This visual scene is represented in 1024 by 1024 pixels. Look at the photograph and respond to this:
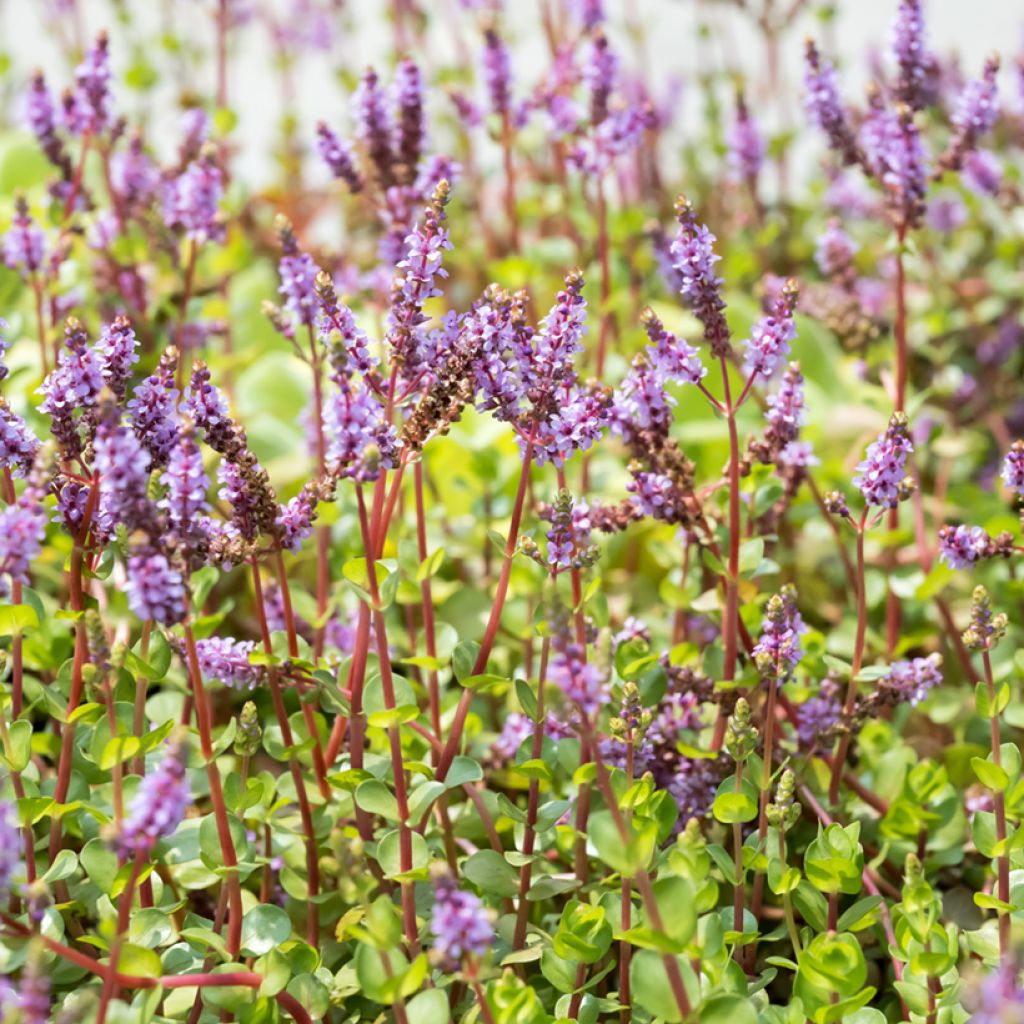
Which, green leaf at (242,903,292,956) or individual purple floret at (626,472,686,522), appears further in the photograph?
individual purple floret at (626,472,686,522)

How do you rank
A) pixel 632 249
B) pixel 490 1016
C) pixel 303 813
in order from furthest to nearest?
pixel 632 249
pixel 303 813
pixel 490 1016

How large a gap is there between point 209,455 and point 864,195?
161 centimetres

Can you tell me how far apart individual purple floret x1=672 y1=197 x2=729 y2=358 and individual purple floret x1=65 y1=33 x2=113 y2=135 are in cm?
89

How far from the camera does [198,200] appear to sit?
1597 mm

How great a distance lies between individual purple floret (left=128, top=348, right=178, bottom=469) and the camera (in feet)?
3.48

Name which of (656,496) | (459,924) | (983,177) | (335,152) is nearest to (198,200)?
(335,152)

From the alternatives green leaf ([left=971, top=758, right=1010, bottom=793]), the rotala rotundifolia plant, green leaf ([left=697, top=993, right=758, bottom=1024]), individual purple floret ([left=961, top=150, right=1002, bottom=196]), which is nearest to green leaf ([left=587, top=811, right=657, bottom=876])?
the rotala rotundifolia plant

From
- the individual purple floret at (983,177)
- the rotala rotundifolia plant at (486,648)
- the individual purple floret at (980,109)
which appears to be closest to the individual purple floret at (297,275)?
the rotala rotundifolia plant at (486,648)

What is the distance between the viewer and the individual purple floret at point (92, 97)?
1652 millimetres

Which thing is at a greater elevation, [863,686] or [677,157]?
[677,157]

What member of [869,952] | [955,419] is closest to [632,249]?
[955,419]

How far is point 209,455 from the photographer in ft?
5.68

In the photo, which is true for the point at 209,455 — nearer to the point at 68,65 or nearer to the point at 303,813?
the point at 303,813

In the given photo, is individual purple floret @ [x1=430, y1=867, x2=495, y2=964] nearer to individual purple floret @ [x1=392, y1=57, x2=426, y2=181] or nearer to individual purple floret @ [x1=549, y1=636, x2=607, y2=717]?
individual purple floret @ [x1=549, y1=636, x2=607, y2=717]
